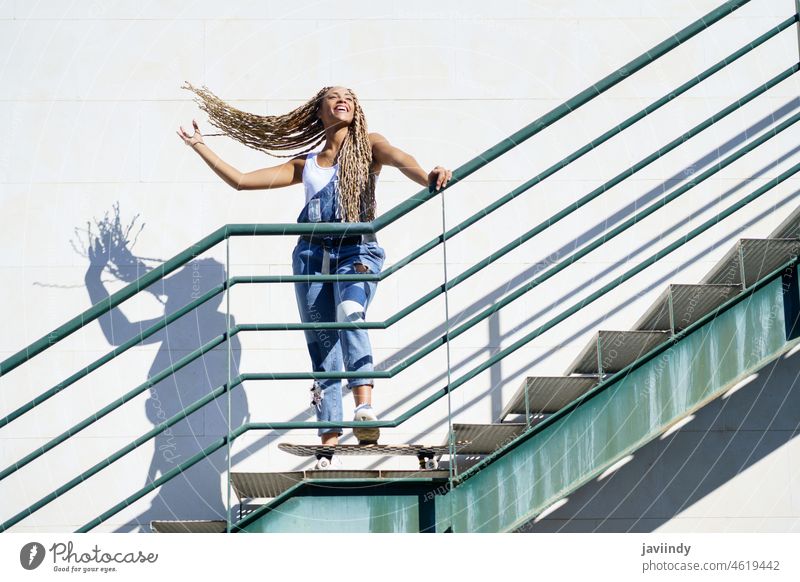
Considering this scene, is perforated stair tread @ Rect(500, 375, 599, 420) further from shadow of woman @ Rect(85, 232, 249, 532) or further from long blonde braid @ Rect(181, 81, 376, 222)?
shadow of woman @ Rect(85, 232, 249, 532)

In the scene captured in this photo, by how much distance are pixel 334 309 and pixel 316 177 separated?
0.64m

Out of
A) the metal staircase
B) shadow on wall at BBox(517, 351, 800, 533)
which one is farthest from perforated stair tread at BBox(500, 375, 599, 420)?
shadow on wall at BBox(517, 351, 800, 533)

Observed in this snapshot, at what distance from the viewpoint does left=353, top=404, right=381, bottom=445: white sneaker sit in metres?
6.29

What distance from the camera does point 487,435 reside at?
6508mm

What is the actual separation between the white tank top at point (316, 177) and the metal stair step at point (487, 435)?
139 cm

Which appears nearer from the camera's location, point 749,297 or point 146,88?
point 749,297

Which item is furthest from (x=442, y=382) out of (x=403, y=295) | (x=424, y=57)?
(x=424, y=57)

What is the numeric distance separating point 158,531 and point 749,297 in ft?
9.07

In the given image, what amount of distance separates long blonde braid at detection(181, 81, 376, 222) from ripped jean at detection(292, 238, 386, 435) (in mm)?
223

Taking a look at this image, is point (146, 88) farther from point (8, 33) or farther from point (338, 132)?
point (338, 132)

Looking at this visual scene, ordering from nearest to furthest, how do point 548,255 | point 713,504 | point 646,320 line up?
point 646,320, point 713,504, point 548,255

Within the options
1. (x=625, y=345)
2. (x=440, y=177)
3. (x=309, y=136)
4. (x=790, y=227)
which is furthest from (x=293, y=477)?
(x=790, y=227)

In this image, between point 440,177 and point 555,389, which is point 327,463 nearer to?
point 555,389

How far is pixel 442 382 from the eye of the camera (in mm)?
7875
